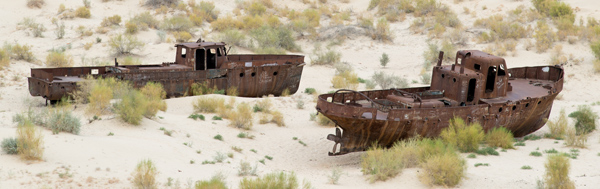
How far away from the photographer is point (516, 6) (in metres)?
32.8

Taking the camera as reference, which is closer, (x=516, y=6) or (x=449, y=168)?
(x=449, y=168)

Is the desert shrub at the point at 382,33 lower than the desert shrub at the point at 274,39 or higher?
higher

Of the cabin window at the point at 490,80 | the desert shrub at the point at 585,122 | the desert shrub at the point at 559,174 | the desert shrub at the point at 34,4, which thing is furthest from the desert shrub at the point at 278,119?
→ the desert shrub at the point at 34,4

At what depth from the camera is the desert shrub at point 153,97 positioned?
13.9 meters

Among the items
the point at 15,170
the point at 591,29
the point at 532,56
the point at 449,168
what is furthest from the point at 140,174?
the point at 591,29

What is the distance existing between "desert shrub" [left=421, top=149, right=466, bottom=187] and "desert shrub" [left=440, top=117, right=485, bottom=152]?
82.7 inches

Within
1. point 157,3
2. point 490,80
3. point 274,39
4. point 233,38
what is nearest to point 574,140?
point 490,80

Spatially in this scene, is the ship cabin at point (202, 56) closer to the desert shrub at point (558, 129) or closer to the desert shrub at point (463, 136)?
the desert shrub at point (463, 136)

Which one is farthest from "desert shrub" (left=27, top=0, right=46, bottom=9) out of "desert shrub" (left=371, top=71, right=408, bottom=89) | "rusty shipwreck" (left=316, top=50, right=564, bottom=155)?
"rusty shipwreck" (left=316, top=50, right=564, bottom=155)

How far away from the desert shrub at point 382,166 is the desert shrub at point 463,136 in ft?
5.59

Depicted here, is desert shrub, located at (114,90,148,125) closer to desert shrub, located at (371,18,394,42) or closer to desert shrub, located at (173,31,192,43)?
desert shrub, located at (173,31,192,43)

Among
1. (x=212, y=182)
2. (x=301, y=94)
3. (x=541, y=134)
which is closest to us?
(x=212, y=182)

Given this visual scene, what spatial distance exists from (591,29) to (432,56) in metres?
6.78

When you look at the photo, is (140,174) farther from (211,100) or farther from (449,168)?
(211,100)
